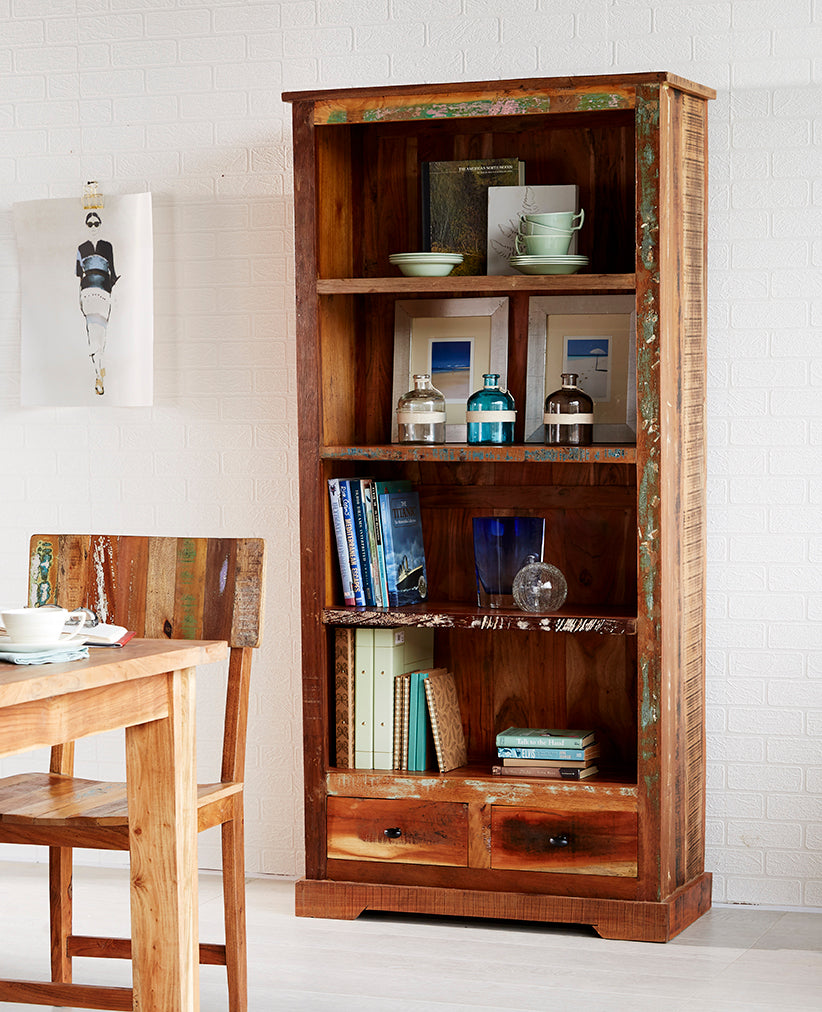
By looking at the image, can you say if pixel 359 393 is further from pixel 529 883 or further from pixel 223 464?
pixel 529 883

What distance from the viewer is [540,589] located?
3283 millimetres

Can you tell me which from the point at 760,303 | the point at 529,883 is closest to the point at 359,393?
the point at 760,303

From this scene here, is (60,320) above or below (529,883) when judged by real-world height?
above

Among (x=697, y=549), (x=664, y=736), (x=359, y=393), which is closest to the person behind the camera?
(x=664, y=736)

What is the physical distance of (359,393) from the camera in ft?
11.8

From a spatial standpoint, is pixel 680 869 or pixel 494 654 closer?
pixel 680 869

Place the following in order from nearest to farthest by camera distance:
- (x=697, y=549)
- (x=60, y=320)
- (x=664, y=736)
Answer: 1. (x=664, y=736)
2. (x=697, y=549)
3. (x=60, y=320)

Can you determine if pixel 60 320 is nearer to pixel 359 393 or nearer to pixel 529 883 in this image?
pixel 359 393

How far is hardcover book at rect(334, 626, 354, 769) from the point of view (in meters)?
3.35

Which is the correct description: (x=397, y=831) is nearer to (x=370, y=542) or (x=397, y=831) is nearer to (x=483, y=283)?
(x=370, y=542)

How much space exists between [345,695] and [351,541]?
380 mm

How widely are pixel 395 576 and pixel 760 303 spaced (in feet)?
3.70

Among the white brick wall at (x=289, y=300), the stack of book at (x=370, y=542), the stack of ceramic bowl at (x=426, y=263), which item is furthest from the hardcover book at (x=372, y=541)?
the stack of ceramic bowl at (x=426, y=263)

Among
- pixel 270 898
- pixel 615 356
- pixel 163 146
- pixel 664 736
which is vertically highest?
pixel 163 146
